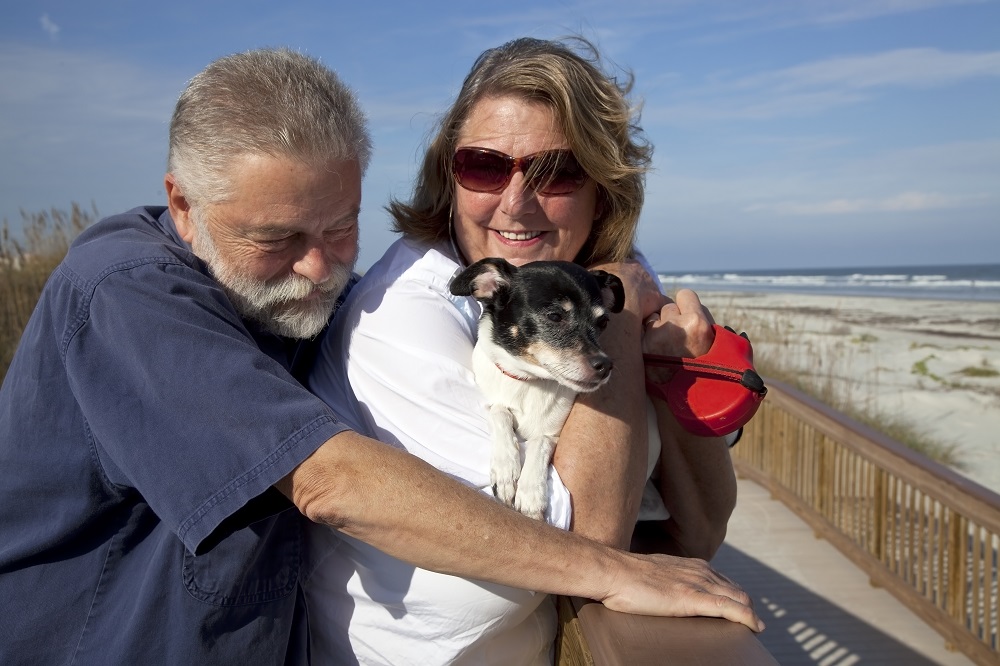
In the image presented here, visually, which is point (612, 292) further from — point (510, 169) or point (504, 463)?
point (504, 463)

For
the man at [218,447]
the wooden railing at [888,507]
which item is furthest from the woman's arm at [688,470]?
the wooden railing at [888,507]

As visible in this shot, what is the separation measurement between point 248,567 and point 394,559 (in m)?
0.34

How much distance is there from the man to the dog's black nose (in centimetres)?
58

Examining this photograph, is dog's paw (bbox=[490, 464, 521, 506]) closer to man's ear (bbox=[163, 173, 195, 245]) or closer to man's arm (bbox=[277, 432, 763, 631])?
man's arm (bbox=[277, 432, 763, 631])

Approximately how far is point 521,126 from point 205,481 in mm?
1469

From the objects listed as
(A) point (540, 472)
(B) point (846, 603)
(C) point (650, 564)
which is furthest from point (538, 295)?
(B) point (846, 603)

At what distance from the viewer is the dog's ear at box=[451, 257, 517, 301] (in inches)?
92.3

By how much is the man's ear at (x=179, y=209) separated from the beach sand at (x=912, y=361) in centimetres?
816

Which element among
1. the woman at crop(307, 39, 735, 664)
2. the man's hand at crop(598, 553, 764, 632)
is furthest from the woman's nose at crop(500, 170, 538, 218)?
the man's hand at crop(598, 553, 764, 632)

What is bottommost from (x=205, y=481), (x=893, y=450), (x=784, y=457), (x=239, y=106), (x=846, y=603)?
(x=846, y=603)

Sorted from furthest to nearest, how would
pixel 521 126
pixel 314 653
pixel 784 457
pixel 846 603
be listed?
pixel 784 457, pixel 846 603, pixel 521 126, pixel 314 653

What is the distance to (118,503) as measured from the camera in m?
1.89

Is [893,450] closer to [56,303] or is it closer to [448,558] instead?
[448,558]

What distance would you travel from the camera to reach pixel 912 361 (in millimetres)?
14977
